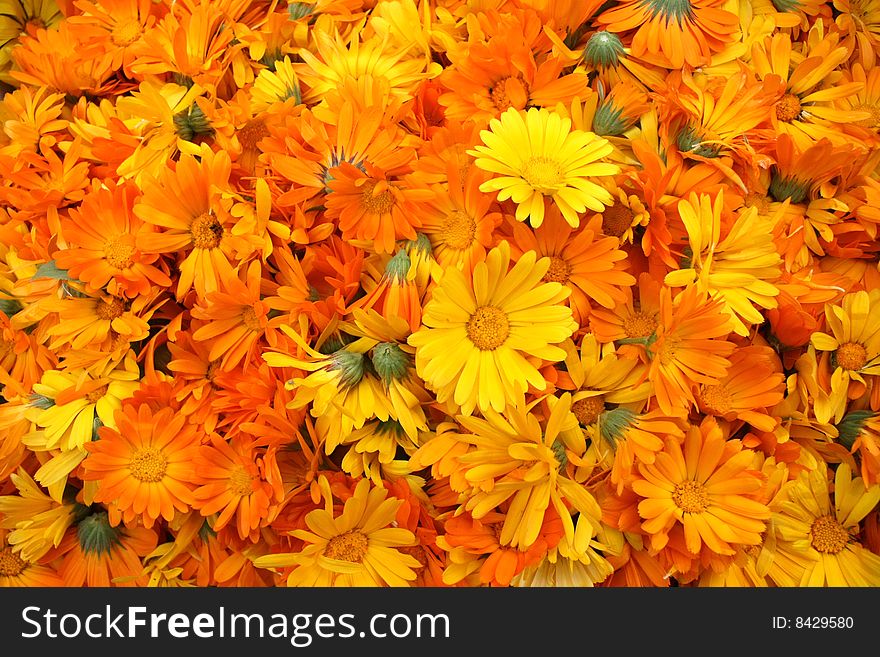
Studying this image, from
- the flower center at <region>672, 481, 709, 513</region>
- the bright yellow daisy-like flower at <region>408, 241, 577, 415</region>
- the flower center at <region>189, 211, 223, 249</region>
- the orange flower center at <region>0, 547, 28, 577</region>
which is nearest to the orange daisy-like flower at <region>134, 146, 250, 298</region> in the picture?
the flower center at <region>189, 211, 223, 249</region>

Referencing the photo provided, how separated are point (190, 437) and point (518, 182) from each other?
15.9 inches

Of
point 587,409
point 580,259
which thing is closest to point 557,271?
point 580,259

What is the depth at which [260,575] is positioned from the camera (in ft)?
3.04

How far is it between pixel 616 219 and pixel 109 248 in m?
0.52

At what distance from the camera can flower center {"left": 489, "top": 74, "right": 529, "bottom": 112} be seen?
91 cm

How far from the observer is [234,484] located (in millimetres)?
881

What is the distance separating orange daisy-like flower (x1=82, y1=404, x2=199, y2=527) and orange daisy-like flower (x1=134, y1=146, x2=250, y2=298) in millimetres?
134

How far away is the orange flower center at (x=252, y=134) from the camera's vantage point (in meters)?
0.98

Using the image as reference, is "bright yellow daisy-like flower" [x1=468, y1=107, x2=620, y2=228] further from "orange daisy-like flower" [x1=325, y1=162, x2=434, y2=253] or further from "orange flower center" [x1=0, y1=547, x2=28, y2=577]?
"orange flower center" [x1=0, y1=547, x2=28, y2=577]

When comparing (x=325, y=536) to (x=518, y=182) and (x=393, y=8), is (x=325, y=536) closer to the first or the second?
(x=518, y=182)

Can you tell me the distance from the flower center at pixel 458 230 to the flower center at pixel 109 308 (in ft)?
1.15

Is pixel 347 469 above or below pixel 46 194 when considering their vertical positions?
below

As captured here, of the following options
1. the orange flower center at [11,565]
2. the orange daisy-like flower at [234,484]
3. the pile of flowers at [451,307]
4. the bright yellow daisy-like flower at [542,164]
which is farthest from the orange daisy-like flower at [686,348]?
the orange flower center at [11,565]

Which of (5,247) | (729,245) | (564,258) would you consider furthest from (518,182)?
(5,247)
